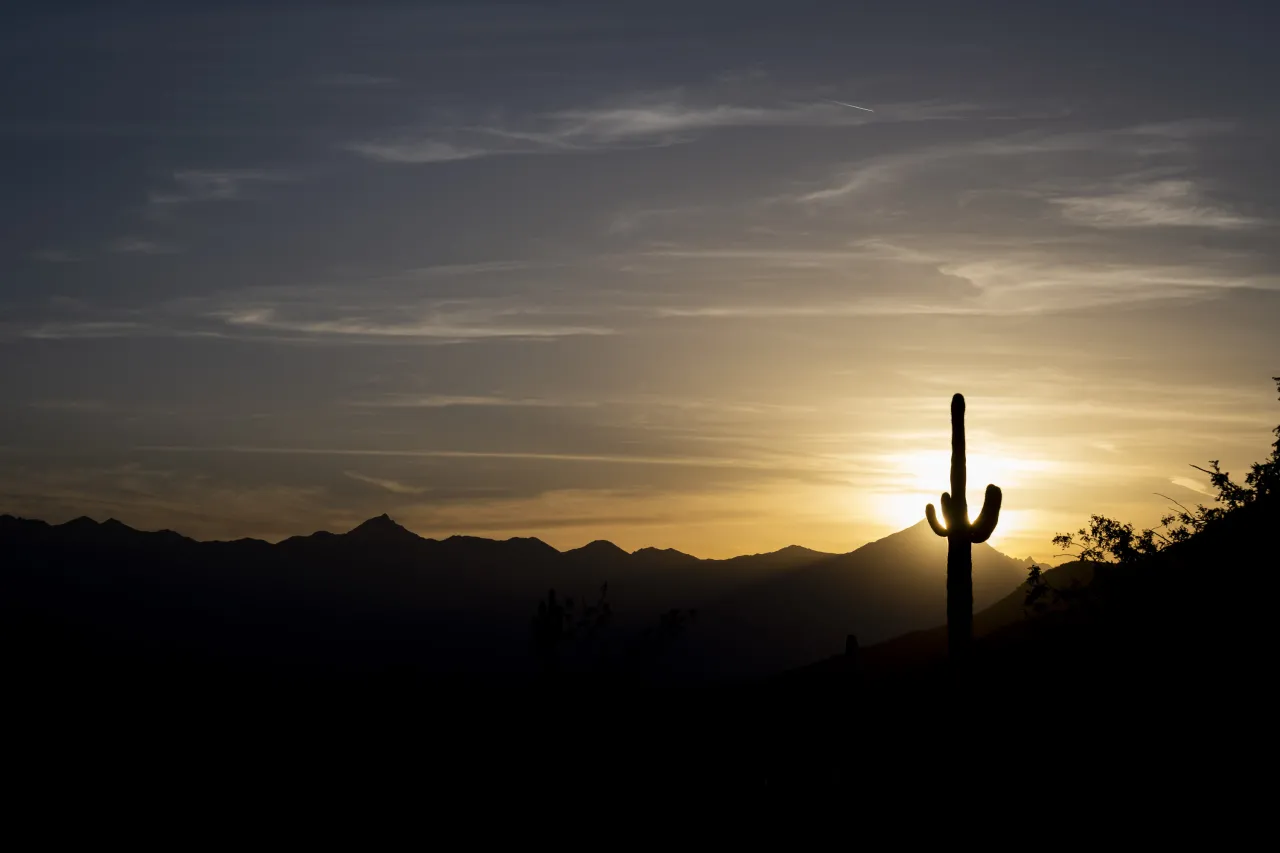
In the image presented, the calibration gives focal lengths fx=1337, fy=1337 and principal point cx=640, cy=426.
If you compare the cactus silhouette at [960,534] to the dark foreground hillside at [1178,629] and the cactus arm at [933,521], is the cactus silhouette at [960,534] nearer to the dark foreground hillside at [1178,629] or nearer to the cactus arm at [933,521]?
the cactus arm at [933,521]

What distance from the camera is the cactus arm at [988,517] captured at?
1777cm

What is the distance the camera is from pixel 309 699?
159 ft

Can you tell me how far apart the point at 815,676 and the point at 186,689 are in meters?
34.7

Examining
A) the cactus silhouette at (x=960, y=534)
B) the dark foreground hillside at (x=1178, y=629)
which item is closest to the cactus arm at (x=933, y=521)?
the cactus silhouette at (x=960, y=534)

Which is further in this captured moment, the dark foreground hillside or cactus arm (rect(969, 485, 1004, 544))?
the dark foreground hillside

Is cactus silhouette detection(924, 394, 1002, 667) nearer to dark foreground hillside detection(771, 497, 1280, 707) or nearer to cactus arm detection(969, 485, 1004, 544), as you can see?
cactus arm detection(969, 485, 1004, 544)

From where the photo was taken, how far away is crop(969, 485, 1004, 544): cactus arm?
17766mm

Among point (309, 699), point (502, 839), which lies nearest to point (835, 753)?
point (502, 839)

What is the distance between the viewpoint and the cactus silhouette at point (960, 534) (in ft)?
56.7

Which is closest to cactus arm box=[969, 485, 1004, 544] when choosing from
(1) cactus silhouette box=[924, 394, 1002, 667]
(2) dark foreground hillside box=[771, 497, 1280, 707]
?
(1) cactus silhouette box=[924, 394, 1002, 667]

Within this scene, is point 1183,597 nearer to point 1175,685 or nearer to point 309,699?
point 1175,685

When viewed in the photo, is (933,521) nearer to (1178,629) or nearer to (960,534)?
(960,534)

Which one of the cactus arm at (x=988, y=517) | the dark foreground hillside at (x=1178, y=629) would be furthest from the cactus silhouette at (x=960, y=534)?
the dark foreground hillside at (x=1178, y=629)

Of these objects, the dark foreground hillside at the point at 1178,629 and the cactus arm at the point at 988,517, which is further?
the dark foreground hillside at the point at 1178,629
